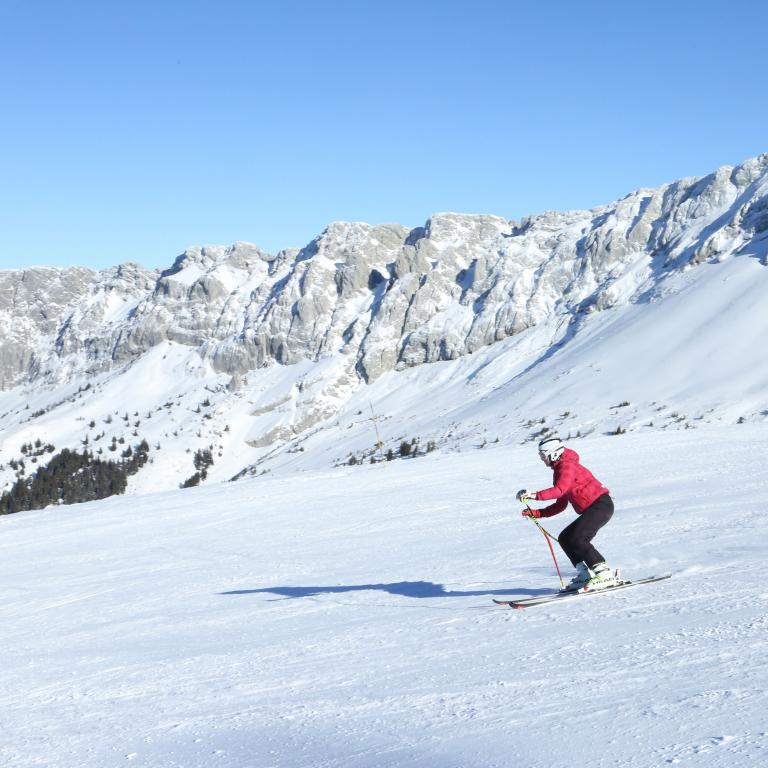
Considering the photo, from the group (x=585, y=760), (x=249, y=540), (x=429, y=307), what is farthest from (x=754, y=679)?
(x=429, y=307)

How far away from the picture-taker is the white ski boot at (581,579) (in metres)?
9.80

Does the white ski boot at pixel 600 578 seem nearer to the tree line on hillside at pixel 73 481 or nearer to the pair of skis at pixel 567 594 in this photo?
the pair of skis at pixel 567 594

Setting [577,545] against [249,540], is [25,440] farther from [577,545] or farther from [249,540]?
[577,545]

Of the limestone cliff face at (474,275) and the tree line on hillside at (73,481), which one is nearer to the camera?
the tree line on hillside at (73,481)

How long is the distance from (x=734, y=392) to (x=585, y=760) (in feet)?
226

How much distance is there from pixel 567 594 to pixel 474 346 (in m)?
135

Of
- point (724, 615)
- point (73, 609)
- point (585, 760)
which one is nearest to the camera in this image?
point (585, 760)

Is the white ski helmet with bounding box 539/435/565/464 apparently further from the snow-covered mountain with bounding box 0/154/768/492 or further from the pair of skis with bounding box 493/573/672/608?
the snow-covered mountain with bounding box 0/154/768/492

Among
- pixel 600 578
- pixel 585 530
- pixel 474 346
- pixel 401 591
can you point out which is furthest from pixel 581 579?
pixel 474 346

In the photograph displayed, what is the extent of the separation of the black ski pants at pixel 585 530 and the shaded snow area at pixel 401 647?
676 millimetres

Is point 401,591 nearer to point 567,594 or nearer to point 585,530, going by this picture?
point 567,594

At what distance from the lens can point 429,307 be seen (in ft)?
528

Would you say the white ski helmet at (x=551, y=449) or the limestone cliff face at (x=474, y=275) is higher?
the limestone cliff face at (x=474, y=275)

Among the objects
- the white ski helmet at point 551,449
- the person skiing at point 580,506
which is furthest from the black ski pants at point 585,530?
the white ski helmet at point 551,449
